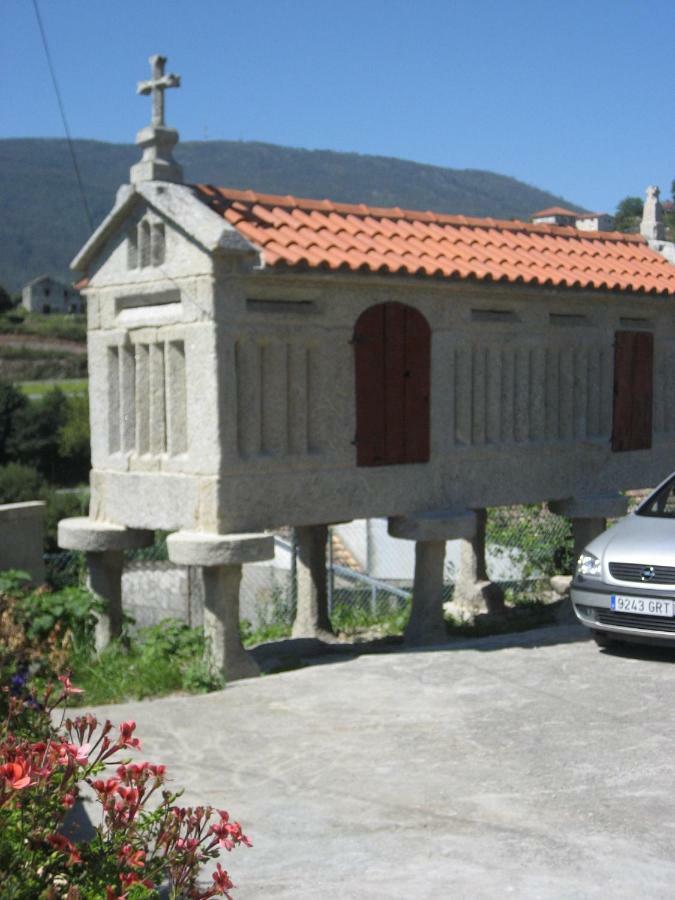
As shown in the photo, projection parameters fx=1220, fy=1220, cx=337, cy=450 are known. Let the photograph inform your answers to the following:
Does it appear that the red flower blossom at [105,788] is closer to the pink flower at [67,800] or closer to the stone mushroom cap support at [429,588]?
the pink flower at [67,800]

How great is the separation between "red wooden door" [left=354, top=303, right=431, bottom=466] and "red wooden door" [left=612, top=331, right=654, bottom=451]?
8.01ft

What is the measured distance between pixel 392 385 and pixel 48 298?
385ft

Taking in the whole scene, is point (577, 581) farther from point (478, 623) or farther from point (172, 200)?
point (172, 200)

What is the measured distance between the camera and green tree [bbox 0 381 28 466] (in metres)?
52.1

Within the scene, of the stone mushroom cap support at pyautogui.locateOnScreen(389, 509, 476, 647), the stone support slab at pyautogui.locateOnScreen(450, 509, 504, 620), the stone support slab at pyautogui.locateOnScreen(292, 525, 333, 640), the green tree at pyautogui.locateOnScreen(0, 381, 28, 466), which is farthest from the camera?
the green tree at pyautogui.locateOnScreen(0, 381, 28, 466)

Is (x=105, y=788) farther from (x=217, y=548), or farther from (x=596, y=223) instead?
(x=596, y=223)

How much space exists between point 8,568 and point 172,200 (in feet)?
11.3

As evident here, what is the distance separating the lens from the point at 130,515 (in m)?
9.63

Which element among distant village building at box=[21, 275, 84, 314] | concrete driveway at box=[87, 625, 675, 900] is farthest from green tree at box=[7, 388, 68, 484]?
distant village building at box=[21, 275, 84, 314]

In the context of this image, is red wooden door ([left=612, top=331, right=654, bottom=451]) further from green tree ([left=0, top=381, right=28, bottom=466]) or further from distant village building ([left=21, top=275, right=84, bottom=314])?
distant village building ([left=21, top=275, right=84, bottom=314])

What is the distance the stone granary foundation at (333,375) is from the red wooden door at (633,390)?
22mm

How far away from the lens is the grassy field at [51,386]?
63.3 m

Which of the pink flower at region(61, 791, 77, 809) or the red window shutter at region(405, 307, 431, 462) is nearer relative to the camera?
the pink flower at region(61, 791, 77, 809)

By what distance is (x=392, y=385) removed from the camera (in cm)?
964
